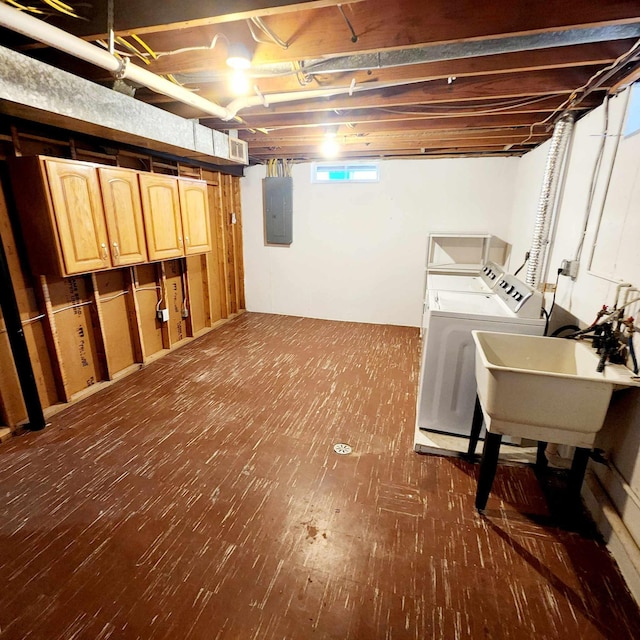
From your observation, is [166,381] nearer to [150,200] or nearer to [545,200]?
[150,200]

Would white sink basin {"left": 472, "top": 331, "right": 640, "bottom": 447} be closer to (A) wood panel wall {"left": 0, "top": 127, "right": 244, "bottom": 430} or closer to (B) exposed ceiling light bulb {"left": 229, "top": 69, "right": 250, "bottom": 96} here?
(B) exposed ceiling light bulb {"left": 229, "top": 69, "right": 250, "bottom": 96}

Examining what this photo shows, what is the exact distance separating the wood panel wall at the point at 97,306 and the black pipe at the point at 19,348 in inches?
5.0

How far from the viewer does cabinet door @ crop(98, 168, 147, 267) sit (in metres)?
2.75

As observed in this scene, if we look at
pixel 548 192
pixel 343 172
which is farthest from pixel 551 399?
pixel 343 172

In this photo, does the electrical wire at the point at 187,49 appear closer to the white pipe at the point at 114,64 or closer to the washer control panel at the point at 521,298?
the white pipe at the point at 114,64

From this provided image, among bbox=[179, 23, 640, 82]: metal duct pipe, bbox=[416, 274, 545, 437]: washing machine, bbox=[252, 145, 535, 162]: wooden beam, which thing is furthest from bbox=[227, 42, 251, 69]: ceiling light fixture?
bbox=[252, 145, 535, 162]: wooden beam

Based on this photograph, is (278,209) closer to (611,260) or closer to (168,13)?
(168,13)

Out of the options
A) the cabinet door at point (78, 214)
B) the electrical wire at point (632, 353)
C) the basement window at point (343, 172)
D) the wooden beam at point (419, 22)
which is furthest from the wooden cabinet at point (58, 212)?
the electrical wire at point (632, 353)

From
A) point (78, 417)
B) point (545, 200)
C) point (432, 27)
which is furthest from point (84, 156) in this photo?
point (545, 200)

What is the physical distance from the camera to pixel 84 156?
2.95m

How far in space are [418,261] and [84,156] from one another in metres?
3.94

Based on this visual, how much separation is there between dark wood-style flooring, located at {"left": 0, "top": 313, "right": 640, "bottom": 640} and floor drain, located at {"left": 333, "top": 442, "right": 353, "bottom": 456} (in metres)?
0.05

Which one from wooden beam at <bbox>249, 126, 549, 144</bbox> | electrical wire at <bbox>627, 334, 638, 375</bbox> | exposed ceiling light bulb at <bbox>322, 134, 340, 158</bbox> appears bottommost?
electrical wire at <bbox>627, 334, 638, 375</bbox>

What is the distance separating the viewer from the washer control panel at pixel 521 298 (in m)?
2.13
